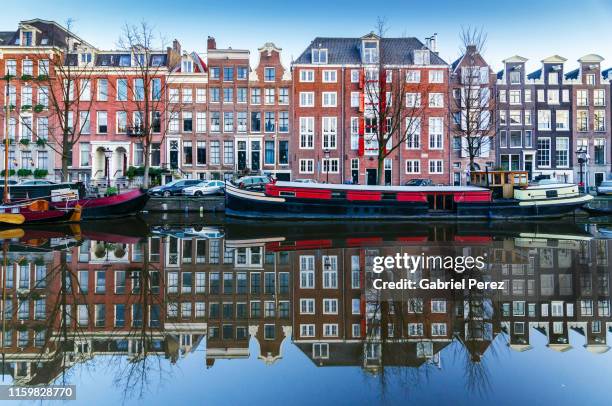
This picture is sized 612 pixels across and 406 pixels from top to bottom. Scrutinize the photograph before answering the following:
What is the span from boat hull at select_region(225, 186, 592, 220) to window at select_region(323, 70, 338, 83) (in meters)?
22.8

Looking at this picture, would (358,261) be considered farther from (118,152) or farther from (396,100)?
(118,152)

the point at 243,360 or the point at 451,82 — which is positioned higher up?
the point at 451,82

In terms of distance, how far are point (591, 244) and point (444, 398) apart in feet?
51.0

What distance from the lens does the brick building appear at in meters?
47.8

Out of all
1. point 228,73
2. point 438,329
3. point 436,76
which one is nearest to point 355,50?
point 436,76

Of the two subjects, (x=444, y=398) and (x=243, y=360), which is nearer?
(x=444, y=398)

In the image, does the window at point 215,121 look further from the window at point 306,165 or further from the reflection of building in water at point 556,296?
the reflection of building in water at point 556,296

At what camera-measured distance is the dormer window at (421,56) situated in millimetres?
47906

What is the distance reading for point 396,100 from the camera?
1439 inches

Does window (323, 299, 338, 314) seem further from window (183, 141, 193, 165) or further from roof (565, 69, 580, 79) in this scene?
roof (565, 69, 580, 79)

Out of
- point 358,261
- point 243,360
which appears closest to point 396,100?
point 358,261

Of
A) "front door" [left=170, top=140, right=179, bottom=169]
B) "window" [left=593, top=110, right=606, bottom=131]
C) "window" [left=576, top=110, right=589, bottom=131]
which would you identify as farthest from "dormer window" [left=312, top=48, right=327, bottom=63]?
"window" [left=593, top=110, right=606, bottom=131]

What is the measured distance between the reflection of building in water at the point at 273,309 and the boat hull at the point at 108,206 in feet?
44.9

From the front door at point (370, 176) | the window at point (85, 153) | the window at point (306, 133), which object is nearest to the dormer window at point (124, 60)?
the window at point (85, 153)
